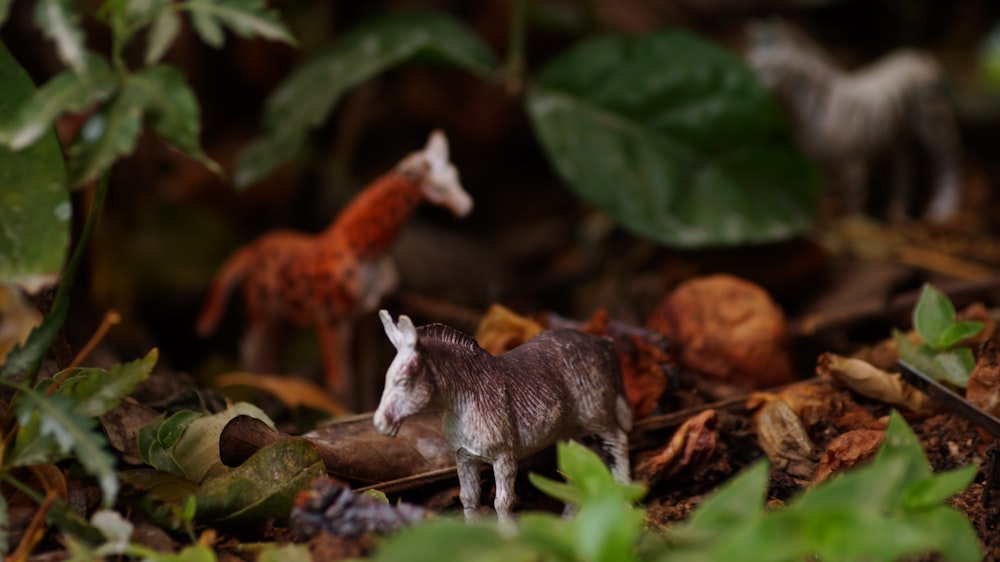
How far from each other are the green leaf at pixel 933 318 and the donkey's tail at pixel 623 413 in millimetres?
417

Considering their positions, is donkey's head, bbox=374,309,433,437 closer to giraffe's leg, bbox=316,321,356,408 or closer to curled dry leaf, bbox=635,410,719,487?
curled dry leaf, bbox=635,410,719,487

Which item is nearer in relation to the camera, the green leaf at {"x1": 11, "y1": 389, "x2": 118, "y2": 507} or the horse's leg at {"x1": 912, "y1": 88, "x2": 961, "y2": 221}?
the green leaf at {"x1": 11, "y1": 389, "x2": 118, "y2": 507}

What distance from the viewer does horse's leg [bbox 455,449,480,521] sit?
3.76ft

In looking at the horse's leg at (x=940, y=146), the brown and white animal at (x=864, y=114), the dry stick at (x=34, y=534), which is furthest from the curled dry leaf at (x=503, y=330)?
the horse's leg at (x=940, y=146)

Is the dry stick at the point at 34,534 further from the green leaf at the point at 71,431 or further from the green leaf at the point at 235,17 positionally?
the green leaf at the point at 235,17

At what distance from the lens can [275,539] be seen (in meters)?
1.11

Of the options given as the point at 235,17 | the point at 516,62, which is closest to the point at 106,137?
the point at 235,17

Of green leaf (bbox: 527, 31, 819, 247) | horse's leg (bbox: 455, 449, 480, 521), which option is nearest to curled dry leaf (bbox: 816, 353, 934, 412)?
horse's leg (bbox: 455, 449, 480, 521)

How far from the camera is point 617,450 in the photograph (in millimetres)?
1263

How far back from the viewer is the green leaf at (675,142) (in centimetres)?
216

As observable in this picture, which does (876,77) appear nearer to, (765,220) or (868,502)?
(765,220)

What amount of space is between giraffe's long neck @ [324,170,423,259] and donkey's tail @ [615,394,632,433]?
0.77m

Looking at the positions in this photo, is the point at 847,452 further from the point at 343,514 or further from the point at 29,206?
the point at 29,206

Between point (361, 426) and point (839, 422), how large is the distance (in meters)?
0.67
